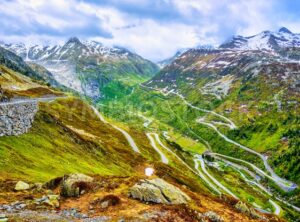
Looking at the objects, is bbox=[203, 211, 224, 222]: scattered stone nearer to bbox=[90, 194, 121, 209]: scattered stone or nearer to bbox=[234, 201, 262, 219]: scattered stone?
bbox=[234, 201, 262, 219]: scattered stone

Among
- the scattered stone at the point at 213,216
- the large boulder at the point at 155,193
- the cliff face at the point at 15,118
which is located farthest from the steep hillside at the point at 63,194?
the cliff face at the point at 15,118

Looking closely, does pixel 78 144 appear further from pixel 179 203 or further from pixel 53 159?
pixel 179 203

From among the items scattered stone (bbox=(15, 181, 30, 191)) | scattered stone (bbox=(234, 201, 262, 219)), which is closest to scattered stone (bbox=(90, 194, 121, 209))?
scattered stone (bbox=(15, 181, 30, 191))

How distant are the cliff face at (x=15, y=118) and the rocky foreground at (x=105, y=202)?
25037 millimetres

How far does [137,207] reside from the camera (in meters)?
47.1

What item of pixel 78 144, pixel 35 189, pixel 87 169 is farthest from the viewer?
pixel 78 144

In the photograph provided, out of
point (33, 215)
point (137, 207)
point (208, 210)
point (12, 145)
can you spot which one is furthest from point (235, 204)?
point (12, 145)

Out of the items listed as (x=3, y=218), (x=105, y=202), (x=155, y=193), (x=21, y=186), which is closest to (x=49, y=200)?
(x=21, y=186)

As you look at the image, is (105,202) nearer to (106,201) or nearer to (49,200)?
(106,201)

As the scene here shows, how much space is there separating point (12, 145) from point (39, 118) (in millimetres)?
29727

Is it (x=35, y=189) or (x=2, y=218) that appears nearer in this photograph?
(x=2, y=218)

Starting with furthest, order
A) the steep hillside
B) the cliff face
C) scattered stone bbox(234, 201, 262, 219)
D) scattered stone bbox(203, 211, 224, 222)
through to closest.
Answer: the cliff face < scattered stone bbox(234, 201, 262, 219) < scattered stone bbox(203, 211, 224, 222) < the steep hillside

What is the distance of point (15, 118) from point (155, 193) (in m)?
41.8

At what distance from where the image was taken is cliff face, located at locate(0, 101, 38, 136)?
7394 centimetres
